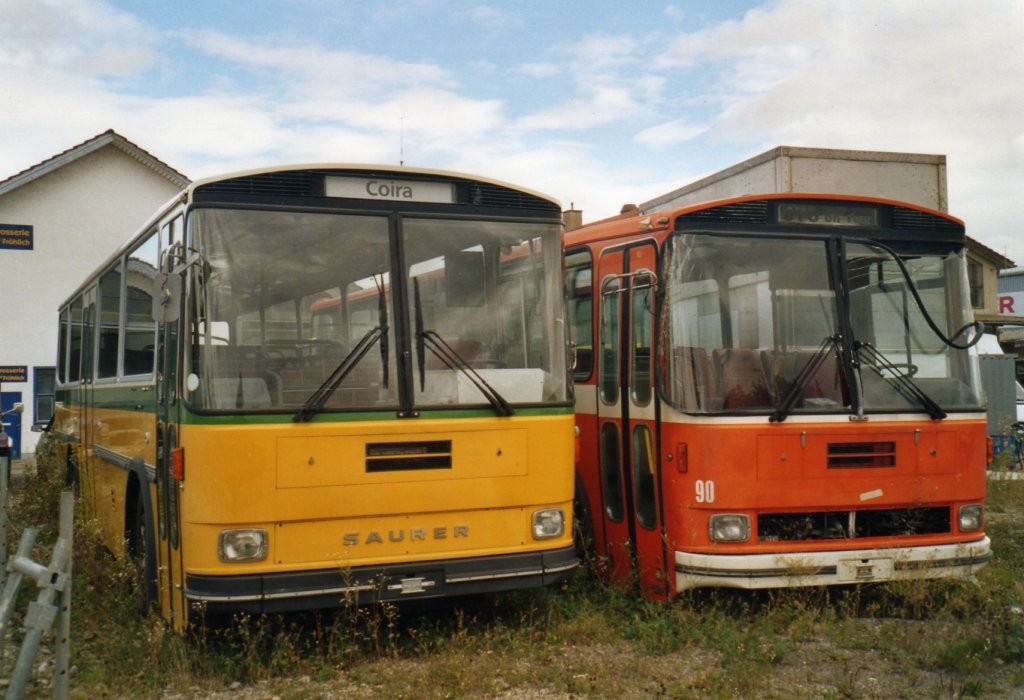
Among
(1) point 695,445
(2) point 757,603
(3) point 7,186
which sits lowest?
(2) point 757,603

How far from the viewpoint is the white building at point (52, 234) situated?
2470cm

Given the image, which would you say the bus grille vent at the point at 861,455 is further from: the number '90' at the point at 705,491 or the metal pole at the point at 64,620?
the metal pole at the point at 64,620

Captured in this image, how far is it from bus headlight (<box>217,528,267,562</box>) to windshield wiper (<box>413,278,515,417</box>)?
1.28m

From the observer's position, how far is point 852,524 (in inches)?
287

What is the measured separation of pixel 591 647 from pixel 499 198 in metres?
2.94

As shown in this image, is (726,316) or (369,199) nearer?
(369,199)

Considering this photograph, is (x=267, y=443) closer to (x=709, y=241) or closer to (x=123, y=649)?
(x=123, y=649)

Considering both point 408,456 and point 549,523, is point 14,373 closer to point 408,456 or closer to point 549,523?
point 408,456

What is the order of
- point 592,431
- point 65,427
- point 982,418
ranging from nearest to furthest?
point 982,418 < point 592,431 < point 65,427

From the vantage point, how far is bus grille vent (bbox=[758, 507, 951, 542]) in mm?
7230

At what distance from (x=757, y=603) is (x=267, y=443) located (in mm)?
3920

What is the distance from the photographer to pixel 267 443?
236 inches

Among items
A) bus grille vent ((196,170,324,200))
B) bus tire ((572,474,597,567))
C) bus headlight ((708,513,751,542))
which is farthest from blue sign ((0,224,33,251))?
bus headlight ((708,513,751,542))

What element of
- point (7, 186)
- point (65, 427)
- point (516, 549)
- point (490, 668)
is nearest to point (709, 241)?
point (516, 549)
